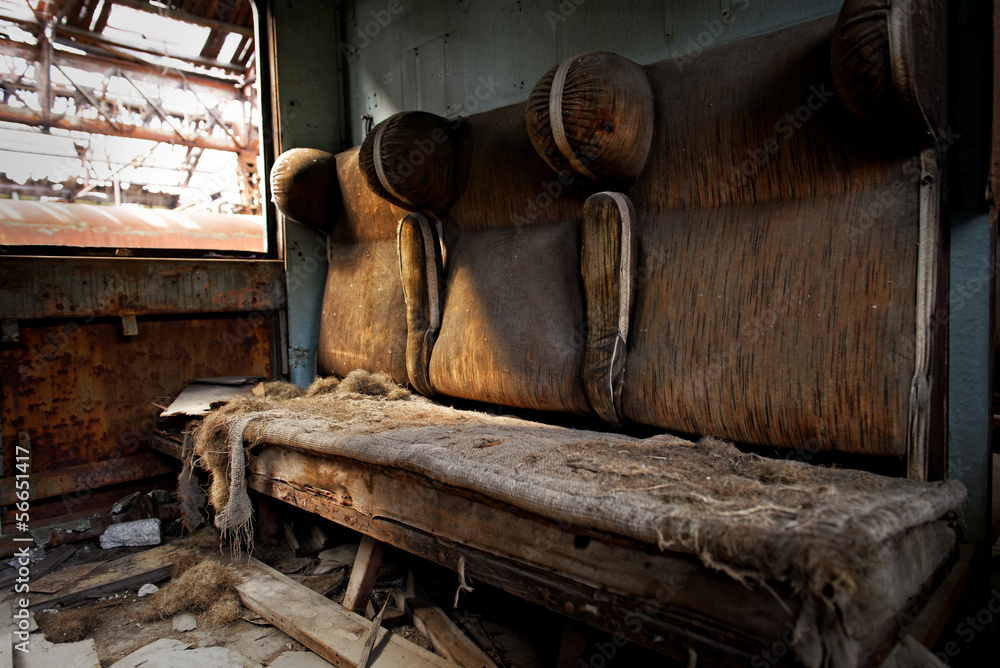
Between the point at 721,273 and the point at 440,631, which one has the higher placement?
the point at 721,273

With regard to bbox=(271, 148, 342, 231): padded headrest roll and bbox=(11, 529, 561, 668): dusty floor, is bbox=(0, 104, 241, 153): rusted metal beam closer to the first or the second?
bbox=(271, 148, 342, 231): padded headrest roll

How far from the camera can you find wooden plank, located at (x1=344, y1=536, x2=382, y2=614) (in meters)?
1.69

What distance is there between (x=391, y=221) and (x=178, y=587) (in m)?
1.51

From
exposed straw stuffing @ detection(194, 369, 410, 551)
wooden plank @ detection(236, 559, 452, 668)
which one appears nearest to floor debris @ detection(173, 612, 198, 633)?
wooden plank @ detection(236, 559, 452, 668)

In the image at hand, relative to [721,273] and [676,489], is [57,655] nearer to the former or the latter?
[676,489]

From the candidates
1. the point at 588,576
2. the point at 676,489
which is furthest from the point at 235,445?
the point at 676,489

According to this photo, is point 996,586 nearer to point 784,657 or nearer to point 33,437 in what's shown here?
point 784,657

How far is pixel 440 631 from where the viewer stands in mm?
1544

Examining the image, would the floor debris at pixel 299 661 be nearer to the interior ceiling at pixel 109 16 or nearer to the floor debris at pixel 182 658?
the floor debris at pixel 182 658

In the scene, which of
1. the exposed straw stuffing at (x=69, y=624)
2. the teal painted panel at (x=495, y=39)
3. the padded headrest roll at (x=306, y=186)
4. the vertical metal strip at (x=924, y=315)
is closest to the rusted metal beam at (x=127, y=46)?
the teal painted panel at (x=495, y=39)

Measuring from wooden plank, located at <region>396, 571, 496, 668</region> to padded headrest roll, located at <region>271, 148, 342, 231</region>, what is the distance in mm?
1674

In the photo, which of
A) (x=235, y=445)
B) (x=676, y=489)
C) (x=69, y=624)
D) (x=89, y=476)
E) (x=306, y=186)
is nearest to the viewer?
(x=676, y=489)

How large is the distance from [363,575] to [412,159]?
1.33 m

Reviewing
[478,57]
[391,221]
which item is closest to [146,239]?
[391,221]
